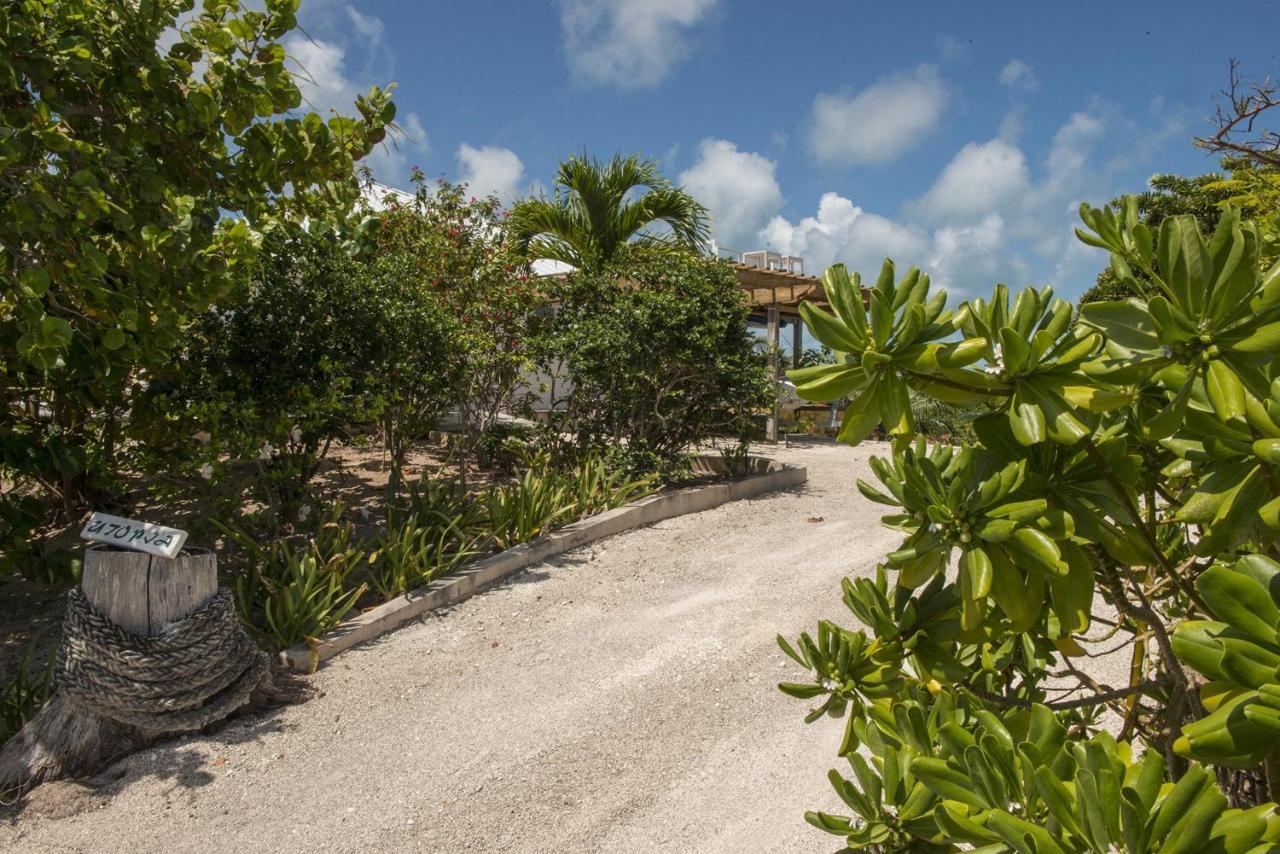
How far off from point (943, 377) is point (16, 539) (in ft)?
18.5

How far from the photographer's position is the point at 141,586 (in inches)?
152

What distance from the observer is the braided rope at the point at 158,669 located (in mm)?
3748

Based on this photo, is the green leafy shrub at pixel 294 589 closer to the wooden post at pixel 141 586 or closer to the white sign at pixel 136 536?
the wooden post at pixel 141 586

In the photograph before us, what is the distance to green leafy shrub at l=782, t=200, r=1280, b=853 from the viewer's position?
84 cm

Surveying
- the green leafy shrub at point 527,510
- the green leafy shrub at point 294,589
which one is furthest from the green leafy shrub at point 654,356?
the green leafy shrub at point 294,589

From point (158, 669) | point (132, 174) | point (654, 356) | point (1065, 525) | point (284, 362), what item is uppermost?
point (132, 174)

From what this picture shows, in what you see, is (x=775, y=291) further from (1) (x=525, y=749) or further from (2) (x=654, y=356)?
(1) (x=525, y=749)

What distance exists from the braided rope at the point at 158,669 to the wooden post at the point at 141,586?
5cm

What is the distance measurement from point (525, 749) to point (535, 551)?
9.04 ft

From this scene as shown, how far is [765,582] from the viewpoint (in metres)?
6.34

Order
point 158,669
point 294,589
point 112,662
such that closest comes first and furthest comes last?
point 112,662
point 158,669
point 294,589

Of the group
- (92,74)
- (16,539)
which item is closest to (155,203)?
(92,74)

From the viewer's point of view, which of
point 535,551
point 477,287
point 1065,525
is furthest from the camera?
point 477,287

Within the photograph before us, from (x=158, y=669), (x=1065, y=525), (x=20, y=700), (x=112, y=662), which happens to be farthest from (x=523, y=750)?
(x=1065, y=525)
